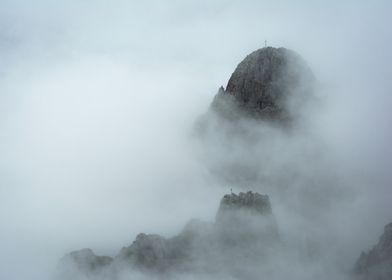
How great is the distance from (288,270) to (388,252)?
46.3m

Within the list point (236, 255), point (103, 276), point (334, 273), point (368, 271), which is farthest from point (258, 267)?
point (103, 276)

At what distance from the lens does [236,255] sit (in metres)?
197

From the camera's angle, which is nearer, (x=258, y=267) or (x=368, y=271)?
(x=368, y=271)

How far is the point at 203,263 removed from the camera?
639ft

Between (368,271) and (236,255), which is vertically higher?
(236,255)

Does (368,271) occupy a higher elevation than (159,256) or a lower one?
lower

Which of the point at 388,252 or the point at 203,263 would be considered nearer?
the point at 388,252

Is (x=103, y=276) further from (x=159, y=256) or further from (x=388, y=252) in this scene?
(x=388, y=252)

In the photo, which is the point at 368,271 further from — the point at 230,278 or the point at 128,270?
the point at 128,270

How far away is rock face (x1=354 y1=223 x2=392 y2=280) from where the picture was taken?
6029 inches

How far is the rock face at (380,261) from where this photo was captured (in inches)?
6029

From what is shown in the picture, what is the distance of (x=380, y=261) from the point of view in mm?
160125

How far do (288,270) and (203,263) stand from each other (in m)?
29.0

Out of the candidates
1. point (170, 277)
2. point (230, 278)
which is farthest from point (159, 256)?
point (230, 278)
